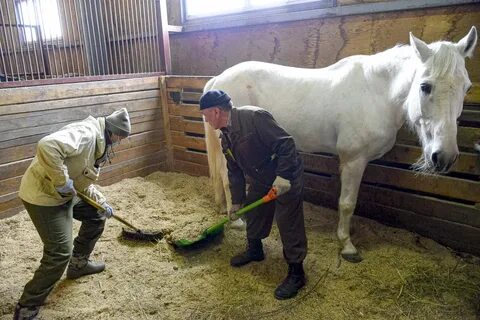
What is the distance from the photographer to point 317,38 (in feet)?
11.7

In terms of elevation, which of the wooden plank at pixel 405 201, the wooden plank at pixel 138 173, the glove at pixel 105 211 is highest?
the glove at pixel 105 211

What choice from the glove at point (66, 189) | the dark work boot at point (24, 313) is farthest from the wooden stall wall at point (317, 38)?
the dark work boot at point (24, 313)

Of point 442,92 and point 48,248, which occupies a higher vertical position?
point 442,92

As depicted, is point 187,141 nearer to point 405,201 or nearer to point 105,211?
point 105,211

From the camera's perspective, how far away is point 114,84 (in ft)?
12.7

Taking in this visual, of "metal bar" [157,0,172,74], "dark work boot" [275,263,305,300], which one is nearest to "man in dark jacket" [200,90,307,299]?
"dark work boot" [275,263,305,300]

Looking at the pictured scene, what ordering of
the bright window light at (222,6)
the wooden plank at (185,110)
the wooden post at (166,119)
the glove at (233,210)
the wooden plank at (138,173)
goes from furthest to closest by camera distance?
the wooden post at (166,119) < the wooden plank at (185,110) < the bright window light at (222,6) < the wooden plank at (138,173) < the glove at (233,210)

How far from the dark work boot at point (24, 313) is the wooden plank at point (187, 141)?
2600 millimetres

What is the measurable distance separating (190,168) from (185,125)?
0.58 metres

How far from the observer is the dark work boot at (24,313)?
1923 millimetres

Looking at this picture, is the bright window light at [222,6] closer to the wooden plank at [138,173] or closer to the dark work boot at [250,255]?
the wooden plank at [138,173]

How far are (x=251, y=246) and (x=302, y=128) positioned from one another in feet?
3.41

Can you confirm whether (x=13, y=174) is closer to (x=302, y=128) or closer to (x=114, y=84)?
(x=114, y=84)

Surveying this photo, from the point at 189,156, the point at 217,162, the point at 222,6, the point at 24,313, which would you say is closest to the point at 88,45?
the point at 222,6
